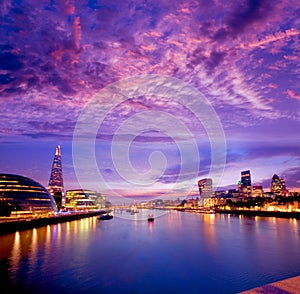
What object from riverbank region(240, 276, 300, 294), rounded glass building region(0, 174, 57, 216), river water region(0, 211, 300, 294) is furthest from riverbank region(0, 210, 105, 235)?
riverbank region(240, 276, 300, 294)

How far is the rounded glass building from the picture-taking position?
82.8 metres

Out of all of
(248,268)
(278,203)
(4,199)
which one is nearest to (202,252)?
(248,268)

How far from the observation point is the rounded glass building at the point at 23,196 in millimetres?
82844

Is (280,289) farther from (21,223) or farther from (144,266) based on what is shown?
(21,223)

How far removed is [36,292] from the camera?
19797 millimetres

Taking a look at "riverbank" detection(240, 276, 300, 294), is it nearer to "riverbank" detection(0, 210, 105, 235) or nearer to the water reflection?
the water reflection

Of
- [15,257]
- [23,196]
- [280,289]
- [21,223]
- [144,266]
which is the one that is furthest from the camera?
[23,196]

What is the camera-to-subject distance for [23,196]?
87875 millimetres

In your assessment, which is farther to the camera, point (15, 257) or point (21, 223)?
point (21, 223)

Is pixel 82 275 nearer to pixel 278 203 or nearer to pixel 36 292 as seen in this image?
pixel 36 292

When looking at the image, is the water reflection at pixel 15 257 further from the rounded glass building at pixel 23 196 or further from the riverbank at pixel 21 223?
the rounded glass building at pixel 23 196

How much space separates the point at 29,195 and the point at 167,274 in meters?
77.9

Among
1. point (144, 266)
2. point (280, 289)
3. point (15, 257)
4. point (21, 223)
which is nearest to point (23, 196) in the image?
point (21, 223)

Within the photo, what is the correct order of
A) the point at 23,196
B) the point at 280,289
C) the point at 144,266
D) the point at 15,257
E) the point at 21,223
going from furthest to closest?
the point at 23,196
the point at 21,223
the point at 15,257
the point at 144,266
the point at 280,289
